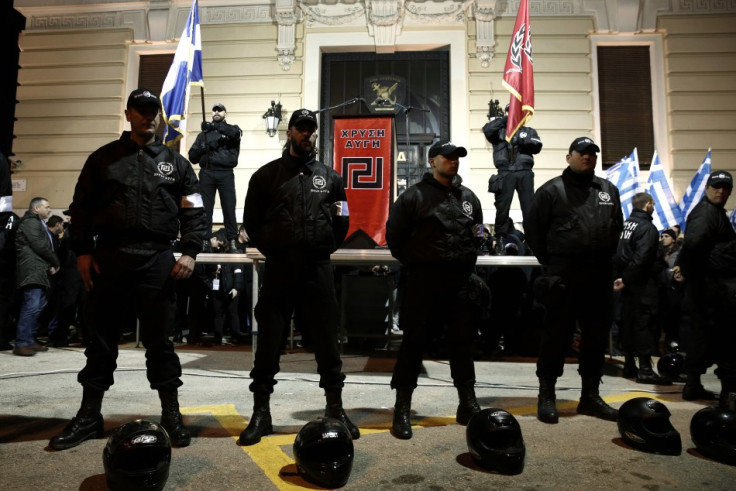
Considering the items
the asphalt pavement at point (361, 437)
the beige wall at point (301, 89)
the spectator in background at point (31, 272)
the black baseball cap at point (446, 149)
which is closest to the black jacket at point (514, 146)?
the beige wall at point (301, 89)

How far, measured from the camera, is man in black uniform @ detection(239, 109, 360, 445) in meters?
3.64

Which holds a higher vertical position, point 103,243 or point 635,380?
point 103,243

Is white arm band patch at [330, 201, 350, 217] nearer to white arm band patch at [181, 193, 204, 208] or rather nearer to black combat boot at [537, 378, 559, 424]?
white arm band patch at [181, 193, 204, 208]

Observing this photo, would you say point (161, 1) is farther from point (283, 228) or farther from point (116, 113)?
point (283, 228)

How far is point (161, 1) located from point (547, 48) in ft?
32.5

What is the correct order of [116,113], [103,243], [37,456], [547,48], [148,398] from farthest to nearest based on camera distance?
[116,113]
[547,48]
[148,398]
[103,243]
[37,456]

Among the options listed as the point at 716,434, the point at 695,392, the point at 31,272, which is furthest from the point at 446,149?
the point at 31,272

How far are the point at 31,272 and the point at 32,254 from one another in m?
0.26

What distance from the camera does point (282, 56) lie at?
13430 millimetres

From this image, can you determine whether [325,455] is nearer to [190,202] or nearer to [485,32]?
[190,202]

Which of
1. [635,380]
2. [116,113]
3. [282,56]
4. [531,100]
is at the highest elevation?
[282,56]

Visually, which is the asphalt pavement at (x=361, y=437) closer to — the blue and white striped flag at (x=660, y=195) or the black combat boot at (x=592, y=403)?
the black combat boot at (x=592, y=403)

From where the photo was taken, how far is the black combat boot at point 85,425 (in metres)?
3.29

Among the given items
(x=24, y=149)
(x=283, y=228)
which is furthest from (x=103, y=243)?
(x=24, y=149)
